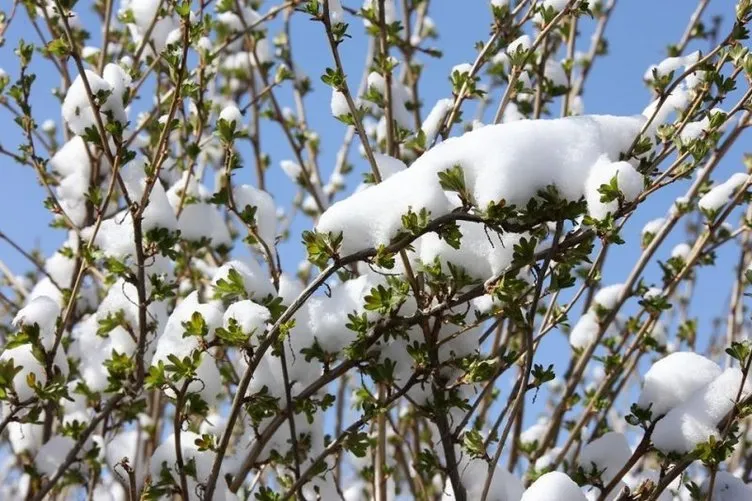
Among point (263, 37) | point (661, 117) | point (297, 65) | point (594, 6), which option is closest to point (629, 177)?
point (661, 117)

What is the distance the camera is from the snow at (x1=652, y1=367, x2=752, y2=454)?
1.76 meters

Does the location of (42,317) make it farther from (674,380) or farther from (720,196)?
(720,196)

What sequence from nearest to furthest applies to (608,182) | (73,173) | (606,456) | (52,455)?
(608,182), (606,456), (52,455), (73,173)

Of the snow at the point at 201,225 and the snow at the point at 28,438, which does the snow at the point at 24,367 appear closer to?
the snow at the point at 201,225

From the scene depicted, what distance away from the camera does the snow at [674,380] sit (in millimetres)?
1885

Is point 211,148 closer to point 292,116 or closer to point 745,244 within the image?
point 292,116

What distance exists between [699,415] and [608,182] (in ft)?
2.09

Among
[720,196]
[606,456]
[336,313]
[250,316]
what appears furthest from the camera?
[720,196]

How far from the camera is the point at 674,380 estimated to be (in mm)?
1909

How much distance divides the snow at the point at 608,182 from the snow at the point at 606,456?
29.4 inches

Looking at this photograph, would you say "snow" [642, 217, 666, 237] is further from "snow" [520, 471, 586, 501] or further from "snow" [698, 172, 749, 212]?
"snow" [520, 471, 586, 501]

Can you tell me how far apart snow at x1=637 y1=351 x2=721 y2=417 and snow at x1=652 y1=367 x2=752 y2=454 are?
2cm

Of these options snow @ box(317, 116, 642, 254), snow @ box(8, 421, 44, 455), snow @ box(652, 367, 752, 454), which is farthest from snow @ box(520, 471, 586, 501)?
snow @ box(8, 421, 44, 455)

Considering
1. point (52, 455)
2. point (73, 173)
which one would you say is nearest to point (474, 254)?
point (52, 455)
